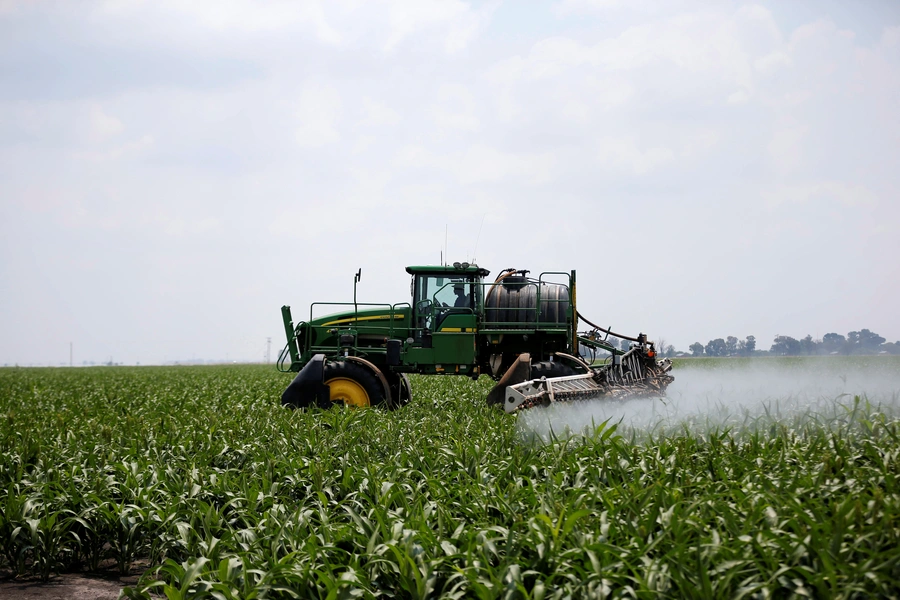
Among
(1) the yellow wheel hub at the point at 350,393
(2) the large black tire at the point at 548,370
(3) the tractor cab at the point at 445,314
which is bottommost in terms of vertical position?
(1) the yellow wheel hub at the point at 350,393

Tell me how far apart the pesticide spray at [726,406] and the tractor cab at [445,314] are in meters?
2.92

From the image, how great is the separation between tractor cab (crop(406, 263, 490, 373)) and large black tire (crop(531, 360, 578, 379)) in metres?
1.29

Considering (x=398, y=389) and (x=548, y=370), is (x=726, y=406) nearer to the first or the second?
(x=548, y=370)

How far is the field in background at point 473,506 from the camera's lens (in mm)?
3576

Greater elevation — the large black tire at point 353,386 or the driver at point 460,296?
the driver at point 460,296

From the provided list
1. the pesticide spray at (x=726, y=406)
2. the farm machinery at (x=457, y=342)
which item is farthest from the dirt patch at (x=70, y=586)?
the farm machinery at (x=457, y=342)

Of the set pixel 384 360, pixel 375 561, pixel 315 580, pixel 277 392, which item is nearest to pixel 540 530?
pixel 375 561

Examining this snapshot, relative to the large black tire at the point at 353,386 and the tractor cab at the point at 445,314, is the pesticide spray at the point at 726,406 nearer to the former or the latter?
the tractor cab at the point at 445,314

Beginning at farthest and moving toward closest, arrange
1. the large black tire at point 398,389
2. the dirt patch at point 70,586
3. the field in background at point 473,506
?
the large black tire at point 398,389
the dirt patch at point 70,586
the field in background at point 473,506

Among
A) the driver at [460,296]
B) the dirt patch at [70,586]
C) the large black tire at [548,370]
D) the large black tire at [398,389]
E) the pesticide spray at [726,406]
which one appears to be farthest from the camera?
the large black tire at [398,389]

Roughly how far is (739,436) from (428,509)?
3.17 meters

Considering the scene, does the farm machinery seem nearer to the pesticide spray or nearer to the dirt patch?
the pesticide spray

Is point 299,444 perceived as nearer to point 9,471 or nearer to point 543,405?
point 9,471

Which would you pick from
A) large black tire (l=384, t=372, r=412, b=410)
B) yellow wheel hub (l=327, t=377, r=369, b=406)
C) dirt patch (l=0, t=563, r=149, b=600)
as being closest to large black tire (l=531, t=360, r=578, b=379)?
large black tire (l=384, t=372, r=412, b=410)
